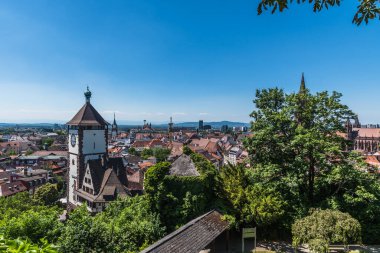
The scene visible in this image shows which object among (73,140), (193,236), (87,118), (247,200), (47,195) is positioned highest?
(87,118)

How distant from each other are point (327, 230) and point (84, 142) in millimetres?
27143

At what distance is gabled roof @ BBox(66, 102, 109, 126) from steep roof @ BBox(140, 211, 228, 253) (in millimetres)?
21679

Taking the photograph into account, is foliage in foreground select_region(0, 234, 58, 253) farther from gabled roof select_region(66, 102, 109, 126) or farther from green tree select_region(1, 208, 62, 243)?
gabled roof select_region(66, 102, 109, 126)

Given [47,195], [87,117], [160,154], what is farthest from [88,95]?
[160,154]

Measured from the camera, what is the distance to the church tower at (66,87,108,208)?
32.3 meters

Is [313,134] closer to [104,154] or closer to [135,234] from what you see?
[135,234]

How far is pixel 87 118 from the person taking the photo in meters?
33.1

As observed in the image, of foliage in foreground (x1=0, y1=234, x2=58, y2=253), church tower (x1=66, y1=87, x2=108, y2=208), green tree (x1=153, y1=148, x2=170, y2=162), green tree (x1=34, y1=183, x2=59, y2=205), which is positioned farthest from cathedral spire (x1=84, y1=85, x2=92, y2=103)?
green tree (x1=153, y1=148, x2=170, y2=162)

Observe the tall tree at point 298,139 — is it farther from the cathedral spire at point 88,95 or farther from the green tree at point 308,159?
the cathedral spire at point 88,95

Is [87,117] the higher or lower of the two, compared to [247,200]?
higher

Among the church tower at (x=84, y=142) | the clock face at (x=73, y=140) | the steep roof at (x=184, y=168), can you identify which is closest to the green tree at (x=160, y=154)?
the church tower at (x=84, y=142)

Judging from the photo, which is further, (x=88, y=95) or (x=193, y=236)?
(x=88, y=95)

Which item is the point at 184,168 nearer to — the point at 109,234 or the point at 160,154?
the point at 109,234

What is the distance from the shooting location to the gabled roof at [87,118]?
107 ft
